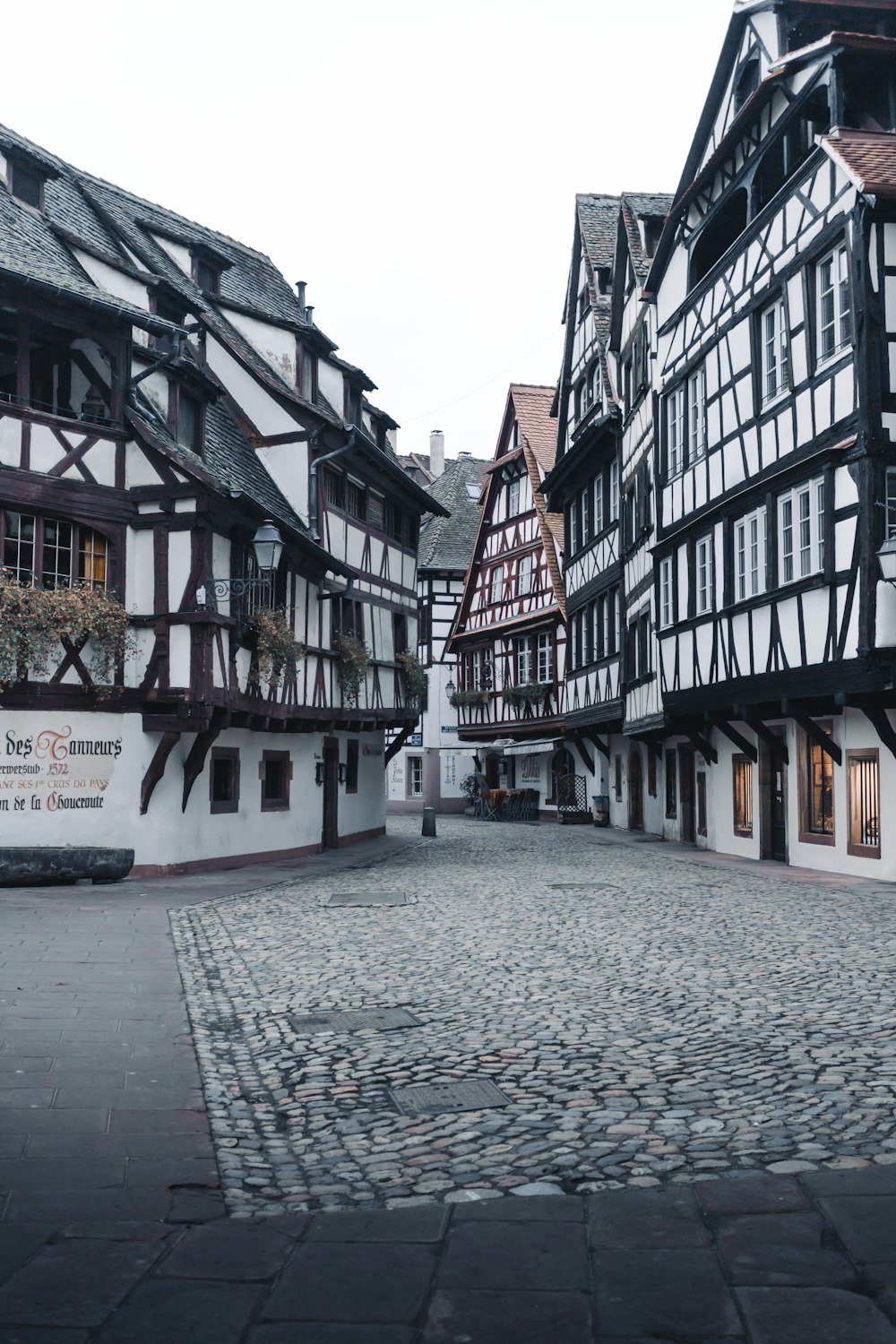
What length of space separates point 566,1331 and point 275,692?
773 inches

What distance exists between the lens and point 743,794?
24.2 metres

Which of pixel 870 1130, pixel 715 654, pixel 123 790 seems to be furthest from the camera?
pixel 715 654

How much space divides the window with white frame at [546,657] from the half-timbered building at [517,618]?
31 mm

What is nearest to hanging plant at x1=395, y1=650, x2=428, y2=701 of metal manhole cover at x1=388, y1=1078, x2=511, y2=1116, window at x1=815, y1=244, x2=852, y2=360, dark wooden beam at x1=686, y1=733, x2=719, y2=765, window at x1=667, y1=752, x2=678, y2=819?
window at x1=667, y1=752, x2=678, y2=819

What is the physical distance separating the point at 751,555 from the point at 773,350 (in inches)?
128

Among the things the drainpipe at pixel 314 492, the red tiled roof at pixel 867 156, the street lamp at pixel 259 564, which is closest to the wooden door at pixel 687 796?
the drainpipe at pixel 314 492

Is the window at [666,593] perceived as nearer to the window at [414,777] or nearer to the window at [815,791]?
the window at [815,791]

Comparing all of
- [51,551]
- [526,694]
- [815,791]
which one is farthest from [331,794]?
[526,694]

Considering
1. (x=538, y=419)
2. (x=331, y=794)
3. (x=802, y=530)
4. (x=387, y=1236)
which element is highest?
(x=538, y=419)

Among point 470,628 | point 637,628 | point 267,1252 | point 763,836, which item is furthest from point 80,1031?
point 470,628

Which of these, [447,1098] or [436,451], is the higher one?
[436,451]

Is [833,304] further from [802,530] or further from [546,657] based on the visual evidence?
[546,657]

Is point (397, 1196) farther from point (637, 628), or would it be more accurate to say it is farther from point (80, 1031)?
point (637, 628)

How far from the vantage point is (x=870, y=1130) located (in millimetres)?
5516
